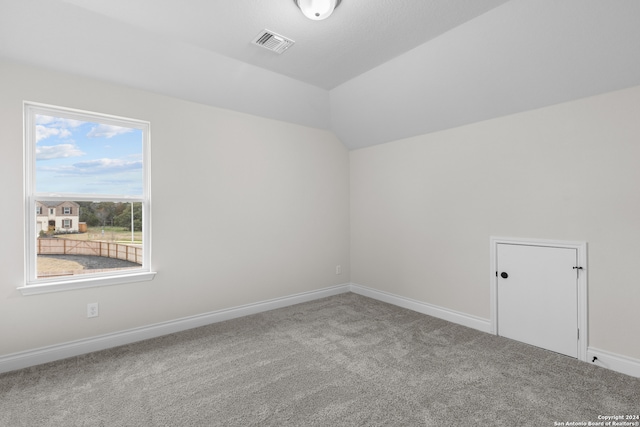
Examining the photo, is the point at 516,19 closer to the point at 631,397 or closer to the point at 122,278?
the point at 631,397

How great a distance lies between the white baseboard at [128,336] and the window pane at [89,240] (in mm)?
588

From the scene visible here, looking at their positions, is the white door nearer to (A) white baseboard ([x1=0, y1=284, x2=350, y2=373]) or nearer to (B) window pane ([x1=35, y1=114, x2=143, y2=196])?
(A) white baseboard ([x1=0, y1=284, x2=350, y2=373])

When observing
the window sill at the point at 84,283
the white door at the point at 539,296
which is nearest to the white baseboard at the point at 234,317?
the white door at the point at 539,296

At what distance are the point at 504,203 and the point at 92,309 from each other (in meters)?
3.88

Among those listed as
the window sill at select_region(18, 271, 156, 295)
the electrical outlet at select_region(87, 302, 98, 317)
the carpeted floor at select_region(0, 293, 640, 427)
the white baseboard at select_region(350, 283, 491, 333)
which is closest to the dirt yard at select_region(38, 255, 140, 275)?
the window sill at select_region(18, 271, 156, 295)

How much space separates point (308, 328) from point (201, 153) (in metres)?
2.16

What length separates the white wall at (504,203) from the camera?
7.72 ft

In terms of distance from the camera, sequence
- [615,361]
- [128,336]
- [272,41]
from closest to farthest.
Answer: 1. [615,361]
2. [272,41]
3. [128,336]

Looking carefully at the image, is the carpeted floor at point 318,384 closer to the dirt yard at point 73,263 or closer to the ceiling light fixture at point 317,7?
the dirt yard at point 73,263

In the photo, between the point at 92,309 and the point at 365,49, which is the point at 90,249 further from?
the point at 365,49

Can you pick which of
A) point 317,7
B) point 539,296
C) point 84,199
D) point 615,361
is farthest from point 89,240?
point 615,361

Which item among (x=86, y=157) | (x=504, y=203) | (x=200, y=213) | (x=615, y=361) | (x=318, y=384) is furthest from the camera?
(x=200, y=213)

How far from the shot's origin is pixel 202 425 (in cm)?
181

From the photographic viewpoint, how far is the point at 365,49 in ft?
9.21
